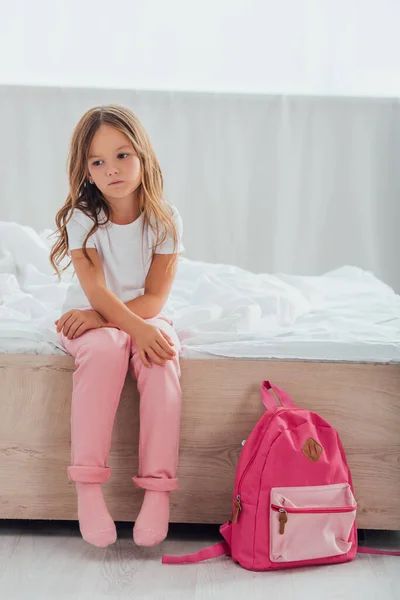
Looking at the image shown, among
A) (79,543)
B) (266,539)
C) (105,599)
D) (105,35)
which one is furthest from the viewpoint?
(105,35)

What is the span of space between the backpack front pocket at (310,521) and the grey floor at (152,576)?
0.04m

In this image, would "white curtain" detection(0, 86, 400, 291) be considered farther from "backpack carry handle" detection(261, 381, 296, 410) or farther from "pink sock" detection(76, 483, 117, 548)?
"pink sock" detection(76, 483, 117, 548)

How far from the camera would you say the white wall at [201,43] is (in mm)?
2707

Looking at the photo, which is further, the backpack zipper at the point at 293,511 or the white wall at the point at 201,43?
the white wall at the point at 201,43

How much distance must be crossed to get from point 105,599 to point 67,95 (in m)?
1.92

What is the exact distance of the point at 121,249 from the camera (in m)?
1.58

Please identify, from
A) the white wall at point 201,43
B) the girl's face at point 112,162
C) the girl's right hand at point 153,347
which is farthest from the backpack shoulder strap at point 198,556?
the white wall at point 201,43

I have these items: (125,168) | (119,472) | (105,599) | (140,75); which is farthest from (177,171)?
(105,599)

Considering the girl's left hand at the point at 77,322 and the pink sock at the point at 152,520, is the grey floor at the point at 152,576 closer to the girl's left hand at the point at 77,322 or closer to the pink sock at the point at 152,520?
the pink sock at the point at 152,520

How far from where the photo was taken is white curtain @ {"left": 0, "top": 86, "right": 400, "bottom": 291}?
278 centimetres

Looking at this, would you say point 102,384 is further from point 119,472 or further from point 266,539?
point 266,539

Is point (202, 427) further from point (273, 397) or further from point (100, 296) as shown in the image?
point (100, 296)

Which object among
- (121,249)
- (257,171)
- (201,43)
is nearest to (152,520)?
(121,249)

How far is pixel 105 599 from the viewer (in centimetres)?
126
